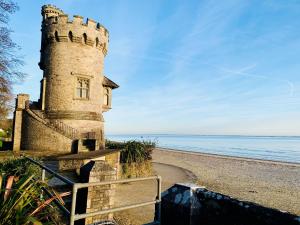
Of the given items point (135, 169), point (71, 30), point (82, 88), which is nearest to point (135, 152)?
point (135, 169)

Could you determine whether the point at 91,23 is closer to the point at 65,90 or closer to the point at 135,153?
the point at 65,90

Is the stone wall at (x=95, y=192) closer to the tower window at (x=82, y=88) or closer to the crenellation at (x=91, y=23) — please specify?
the tower window at (x=82, y=88)

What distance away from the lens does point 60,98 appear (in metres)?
20.0

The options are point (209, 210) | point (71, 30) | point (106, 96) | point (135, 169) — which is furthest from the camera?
point (106, 96)

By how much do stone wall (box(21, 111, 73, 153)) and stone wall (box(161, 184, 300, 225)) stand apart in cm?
1616

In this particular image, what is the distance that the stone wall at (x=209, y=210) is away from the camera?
9.25 feet

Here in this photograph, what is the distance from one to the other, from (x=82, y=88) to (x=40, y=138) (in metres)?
4.87

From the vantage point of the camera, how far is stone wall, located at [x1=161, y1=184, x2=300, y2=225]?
282cm

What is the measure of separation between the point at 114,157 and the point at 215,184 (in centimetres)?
728

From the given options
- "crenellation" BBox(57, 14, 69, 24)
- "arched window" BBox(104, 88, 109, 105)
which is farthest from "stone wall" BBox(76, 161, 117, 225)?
"arched window" BBox(104, 88, 109, 105)

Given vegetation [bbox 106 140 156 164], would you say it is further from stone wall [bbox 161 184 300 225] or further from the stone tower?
stone wall [bbox 161 184 300 225]

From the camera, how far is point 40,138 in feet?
62.3

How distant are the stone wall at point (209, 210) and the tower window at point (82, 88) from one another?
17.8 m

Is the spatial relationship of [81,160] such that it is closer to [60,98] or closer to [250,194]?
[60,98]
